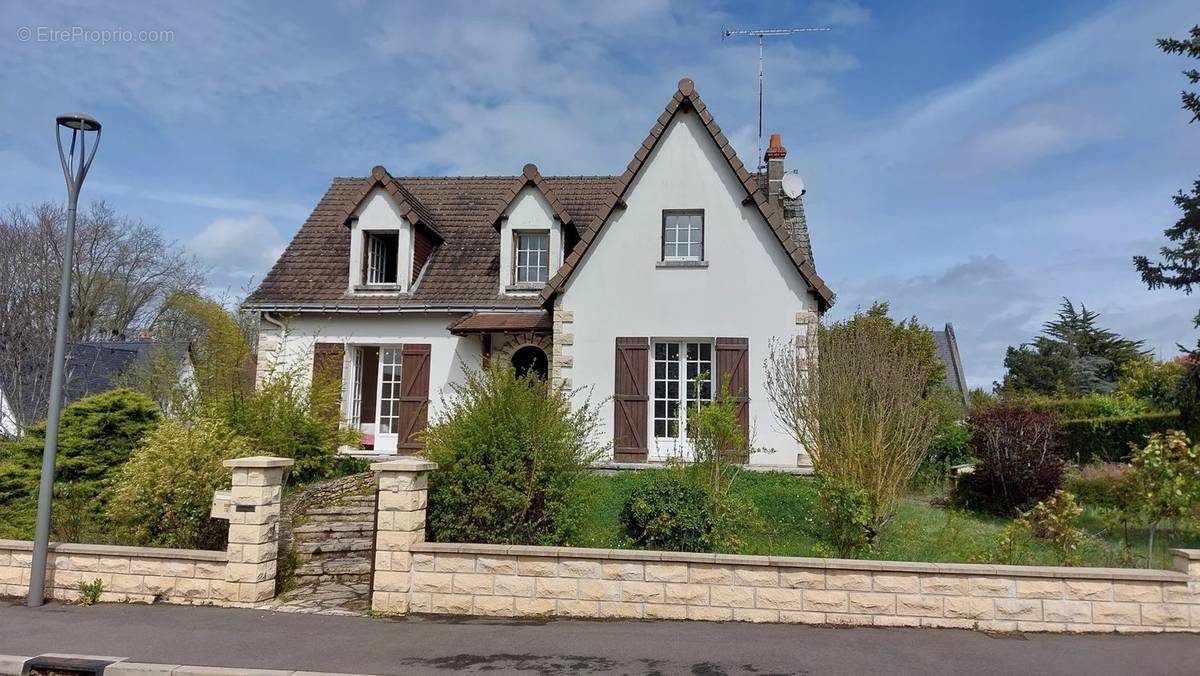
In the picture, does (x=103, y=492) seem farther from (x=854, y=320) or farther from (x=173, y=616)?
(x=854, y=320)

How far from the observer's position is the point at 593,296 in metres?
13.1

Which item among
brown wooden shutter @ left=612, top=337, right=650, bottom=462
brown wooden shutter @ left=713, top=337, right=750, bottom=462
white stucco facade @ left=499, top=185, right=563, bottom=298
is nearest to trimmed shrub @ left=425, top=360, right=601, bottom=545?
brown wooden shutter @ left=612, top=337, right=650, bottom=462

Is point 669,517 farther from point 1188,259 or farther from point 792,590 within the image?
point 1188,259

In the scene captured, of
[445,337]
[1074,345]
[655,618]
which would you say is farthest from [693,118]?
[1074,345]

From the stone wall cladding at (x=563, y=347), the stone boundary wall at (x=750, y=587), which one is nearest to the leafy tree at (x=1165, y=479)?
the stone boundary wall at (x=750, y=587)

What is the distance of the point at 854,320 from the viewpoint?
10922 millimetres

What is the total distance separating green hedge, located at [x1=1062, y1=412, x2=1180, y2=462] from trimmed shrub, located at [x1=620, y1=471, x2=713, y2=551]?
12.2 metres

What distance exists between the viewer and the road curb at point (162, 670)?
5.20 meters

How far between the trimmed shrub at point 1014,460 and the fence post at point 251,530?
1089cm

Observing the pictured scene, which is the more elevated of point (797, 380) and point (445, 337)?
point (445, 337)

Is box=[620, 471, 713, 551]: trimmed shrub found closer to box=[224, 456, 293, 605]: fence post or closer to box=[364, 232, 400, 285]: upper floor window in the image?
box=[224, 456, 293, 605]: fence post

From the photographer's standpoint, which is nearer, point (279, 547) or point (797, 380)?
point (279, 547)

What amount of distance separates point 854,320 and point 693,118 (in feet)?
16.4

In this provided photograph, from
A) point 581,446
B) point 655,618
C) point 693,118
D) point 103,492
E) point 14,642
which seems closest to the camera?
point 14,642
